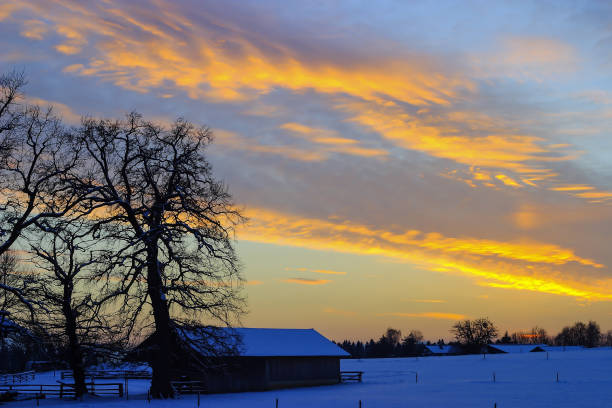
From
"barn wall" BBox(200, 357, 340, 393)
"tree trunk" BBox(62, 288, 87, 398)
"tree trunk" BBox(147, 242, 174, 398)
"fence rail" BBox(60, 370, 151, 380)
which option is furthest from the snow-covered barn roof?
"tree trunk" BBox(147, 242, 174, 398)

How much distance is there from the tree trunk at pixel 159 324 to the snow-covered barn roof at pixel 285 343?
15205 millimetres

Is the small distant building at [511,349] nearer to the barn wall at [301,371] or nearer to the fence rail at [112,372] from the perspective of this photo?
the barn wall at [301,371]

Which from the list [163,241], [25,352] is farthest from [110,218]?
[25,352]

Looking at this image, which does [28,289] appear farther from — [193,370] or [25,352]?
[193,370]

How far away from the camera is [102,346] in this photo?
38031 millimetres

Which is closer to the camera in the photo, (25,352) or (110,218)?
(25,352)

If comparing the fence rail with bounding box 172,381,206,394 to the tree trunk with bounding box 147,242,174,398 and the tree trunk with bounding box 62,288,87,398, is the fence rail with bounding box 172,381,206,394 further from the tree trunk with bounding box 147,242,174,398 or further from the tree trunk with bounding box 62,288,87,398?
the tree trunk with bounding box 147,242,174,398

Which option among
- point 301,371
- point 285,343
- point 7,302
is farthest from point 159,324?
point 285,343

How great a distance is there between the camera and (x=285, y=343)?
58.6 m

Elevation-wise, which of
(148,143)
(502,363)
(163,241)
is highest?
(148,143)

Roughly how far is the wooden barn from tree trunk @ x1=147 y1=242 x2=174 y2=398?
3786mm

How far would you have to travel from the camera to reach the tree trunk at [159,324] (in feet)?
111

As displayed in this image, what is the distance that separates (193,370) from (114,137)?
21.7 m

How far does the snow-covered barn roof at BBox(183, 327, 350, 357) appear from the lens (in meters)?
54.1
